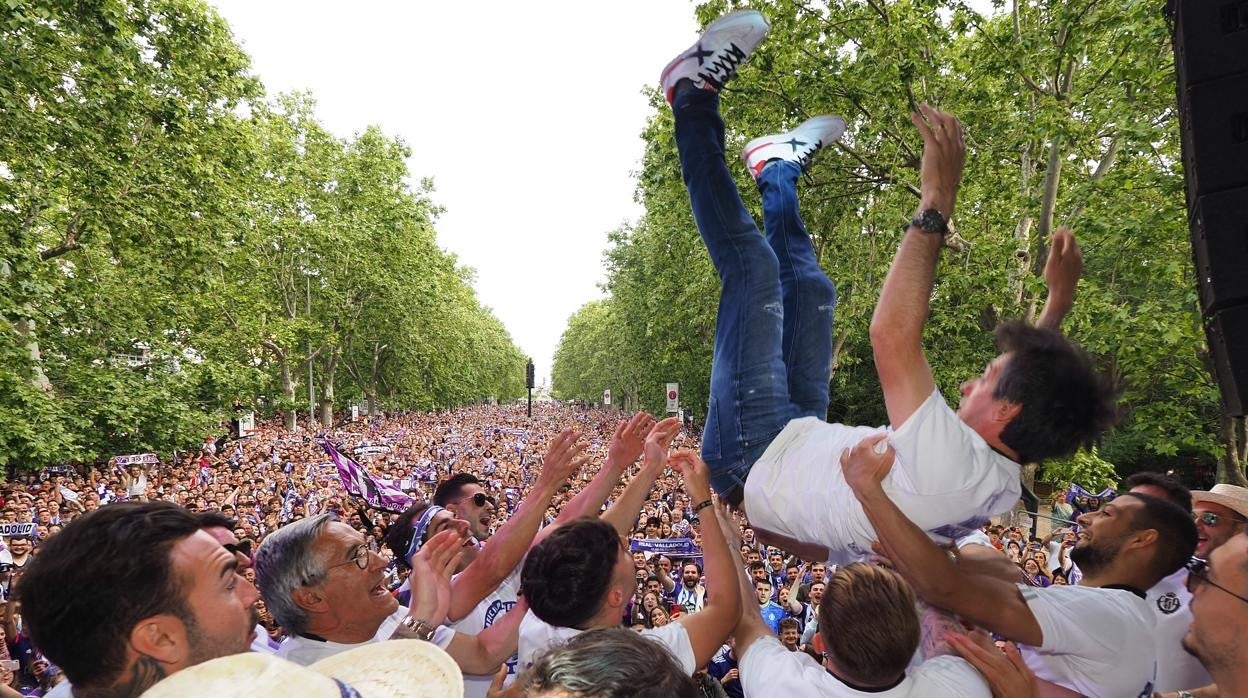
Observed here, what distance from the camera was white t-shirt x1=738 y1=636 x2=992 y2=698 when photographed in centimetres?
171

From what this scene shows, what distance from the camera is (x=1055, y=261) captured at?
259cm

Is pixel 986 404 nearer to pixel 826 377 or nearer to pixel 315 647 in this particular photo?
pixel 826 377

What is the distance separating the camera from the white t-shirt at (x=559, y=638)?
6.22ft

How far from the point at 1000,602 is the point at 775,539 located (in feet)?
2.79

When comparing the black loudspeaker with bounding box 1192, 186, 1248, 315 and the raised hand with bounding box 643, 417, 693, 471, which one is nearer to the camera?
the black loudspeaker with bounding box 1192, 186, 1248, 315

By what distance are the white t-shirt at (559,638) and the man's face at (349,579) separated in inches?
19.2

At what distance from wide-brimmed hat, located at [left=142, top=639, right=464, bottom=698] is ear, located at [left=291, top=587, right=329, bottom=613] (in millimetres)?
919

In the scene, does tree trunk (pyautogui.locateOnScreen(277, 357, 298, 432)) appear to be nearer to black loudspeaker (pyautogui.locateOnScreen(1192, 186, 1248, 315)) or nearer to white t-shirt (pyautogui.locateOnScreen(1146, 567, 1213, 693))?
white t-shirt (pyautogui.locateOnScreen(1146, 567, 1213, 693))

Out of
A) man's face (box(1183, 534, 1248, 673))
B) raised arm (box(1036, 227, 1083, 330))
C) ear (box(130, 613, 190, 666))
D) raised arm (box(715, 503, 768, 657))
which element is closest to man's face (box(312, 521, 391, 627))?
ear (box(130, 613, 190, 666))

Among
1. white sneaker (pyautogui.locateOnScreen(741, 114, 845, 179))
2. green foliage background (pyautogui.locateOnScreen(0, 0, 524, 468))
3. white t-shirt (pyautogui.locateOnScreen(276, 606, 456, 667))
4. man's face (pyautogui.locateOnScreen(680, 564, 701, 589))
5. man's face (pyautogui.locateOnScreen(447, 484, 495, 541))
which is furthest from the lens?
green foliage background (pyautogui.locateOnScreen(0, 0, 524, 468))

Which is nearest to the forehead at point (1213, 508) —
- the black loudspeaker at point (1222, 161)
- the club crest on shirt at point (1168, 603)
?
the club crest on shirt at point (1168, 603)

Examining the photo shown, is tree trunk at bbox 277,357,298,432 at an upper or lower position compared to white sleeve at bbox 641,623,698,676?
upper

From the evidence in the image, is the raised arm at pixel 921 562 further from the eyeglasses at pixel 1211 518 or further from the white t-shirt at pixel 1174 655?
the eyeglasses at pixel 1211 518

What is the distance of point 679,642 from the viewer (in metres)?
1.92
